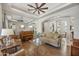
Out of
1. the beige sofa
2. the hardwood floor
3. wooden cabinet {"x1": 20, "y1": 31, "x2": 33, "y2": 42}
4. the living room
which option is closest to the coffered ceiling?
the living room

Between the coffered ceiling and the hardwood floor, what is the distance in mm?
497

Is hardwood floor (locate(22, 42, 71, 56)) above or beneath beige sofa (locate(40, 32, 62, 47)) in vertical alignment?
beneath

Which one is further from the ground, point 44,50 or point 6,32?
point 6,32

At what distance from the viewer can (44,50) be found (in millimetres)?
2516

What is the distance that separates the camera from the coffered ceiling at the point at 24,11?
8.09ft

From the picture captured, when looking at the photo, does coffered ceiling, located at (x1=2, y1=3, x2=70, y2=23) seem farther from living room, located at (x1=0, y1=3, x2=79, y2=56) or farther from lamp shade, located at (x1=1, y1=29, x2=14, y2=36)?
lamp shade, located at (x1=1, y1=29, x2=14, y2=36)

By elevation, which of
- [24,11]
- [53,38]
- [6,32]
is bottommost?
[53,38]

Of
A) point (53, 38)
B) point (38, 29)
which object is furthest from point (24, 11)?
point (53, 38)

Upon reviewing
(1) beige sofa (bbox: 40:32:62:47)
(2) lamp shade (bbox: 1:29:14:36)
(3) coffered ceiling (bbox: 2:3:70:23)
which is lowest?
(1) beige sofa (bbox: 40:32:62:47)

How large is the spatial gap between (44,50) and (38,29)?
1.38ft

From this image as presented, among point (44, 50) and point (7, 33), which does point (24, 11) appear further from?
point (44, 50)

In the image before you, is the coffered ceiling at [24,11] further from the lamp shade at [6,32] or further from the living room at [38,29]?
the lamp shade at [6,32]

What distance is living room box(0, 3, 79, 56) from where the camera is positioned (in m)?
2.45

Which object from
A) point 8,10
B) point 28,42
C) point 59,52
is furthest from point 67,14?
point 8,10
